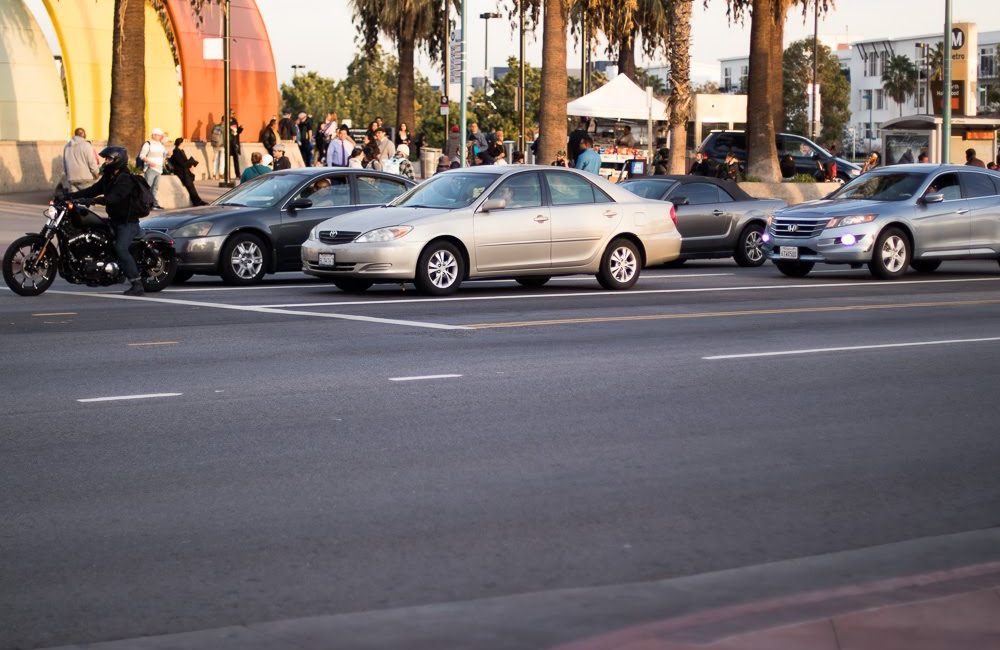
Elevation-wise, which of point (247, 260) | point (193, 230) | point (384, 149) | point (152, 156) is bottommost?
point (247, 260)

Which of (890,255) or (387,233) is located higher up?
(387,233)

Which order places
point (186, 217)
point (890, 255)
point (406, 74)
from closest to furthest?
point (186, 217), point (890, 255), point (406, 74)

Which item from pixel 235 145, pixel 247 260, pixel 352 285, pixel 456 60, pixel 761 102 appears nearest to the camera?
pixel 352 285

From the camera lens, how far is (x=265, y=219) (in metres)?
19.8

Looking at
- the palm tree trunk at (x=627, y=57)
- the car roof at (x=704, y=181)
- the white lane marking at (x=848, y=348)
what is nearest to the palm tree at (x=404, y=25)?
the palm tree trunk at (x=627, y=57)

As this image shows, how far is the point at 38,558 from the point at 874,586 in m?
3.32

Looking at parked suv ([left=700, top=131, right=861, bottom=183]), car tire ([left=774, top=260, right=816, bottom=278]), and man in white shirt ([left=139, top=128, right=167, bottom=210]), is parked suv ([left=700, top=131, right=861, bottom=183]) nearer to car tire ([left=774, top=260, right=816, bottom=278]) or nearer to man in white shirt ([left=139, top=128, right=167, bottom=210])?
man in white shirt ([left=139, top=128, right=167, bottom=210])

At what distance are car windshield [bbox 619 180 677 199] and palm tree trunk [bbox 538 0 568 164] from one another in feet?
35.1

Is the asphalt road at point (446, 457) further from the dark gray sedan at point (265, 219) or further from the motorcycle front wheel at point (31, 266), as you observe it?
the dark gray sedan at point (265, 219)

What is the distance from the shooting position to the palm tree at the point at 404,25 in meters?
50.7

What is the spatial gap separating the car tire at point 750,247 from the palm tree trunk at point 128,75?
15045 millimetres

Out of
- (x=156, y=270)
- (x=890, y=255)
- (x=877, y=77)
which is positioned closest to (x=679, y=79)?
(x=890, y=255)

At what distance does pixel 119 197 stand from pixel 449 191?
3962mm

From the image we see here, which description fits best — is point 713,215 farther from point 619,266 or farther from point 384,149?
point 384,149
